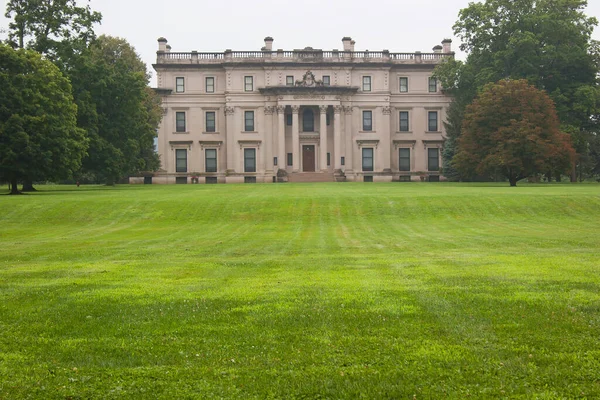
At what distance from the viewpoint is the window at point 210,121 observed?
3081 inches

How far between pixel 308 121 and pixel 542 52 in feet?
94.9

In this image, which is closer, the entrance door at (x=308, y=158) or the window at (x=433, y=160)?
the entrance door at (x=308, y=158)

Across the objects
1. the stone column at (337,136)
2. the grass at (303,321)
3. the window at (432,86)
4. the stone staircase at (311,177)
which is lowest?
the grass at (303,321)

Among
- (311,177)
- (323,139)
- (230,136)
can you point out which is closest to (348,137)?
(323,139)

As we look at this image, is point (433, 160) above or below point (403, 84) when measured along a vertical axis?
below

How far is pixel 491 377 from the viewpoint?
6.15 metres

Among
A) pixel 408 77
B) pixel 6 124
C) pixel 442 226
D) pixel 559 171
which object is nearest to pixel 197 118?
pixel 408 77

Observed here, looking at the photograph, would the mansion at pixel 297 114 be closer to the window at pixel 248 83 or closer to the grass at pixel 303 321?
the window at pixel 248 83

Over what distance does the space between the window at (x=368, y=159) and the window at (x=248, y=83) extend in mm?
16408

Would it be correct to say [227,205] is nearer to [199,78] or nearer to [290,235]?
[290,235]

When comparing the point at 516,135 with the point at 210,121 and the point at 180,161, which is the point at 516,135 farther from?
the point at 180,161

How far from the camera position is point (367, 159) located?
78.1m

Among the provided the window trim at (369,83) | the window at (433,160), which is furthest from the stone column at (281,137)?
the window at (433,160)

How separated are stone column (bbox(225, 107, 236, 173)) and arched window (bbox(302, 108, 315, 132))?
9021 mm
